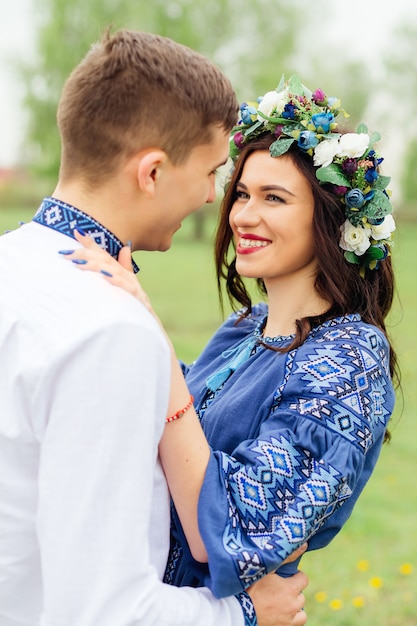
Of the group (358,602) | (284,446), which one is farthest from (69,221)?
(358,602)

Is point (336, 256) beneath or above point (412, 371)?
above

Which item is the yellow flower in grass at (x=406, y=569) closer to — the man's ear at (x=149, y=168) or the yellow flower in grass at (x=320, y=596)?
the yellow flower in grass at (x=320, y=596)

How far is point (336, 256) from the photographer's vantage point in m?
2.87

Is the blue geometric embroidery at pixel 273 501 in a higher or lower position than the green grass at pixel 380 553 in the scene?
higher

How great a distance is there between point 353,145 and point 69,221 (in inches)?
50.3

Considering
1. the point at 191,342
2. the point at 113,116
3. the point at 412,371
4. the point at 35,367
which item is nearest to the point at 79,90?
the point at 113,116

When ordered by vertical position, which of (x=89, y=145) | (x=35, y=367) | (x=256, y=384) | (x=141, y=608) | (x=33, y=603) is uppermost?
(x=89, y=145)

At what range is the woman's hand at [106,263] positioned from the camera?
1852 millimetres

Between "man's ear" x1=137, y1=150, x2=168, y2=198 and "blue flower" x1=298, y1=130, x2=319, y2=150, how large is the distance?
3.24ft

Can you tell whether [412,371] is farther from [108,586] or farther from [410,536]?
[108,586]

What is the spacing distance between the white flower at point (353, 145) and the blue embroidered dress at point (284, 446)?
57 centimetres

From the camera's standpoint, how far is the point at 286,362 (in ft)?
8.60

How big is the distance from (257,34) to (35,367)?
86.0 feet

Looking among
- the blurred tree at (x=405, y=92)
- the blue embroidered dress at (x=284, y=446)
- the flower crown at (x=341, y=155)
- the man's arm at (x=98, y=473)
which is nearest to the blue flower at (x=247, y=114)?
the flower crown at (x=341, y=155)
